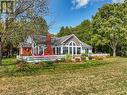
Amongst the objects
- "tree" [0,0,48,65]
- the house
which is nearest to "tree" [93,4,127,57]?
the house

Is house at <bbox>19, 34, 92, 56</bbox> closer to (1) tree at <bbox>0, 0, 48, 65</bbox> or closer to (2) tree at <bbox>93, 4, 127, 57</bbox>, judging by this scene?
(2) tree at <bbox>93, 4, 127, 57</bbox>

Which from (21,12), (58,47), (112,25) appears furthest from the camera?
(112,25)

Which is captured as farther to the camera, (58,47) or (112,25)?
(112,25)

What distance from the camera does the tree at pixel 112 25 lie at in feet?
199

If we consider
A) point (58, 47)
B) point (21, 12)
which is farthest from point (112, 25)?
point (21, 12)

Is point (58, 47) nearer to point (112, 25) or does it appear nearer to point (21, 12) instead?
point (112, 25)

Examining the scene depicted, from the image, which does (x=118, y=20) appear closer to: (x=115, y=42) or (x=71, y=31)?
(x=115, y=42)

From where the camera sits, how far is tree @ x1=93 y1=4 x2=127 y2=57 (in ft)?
199

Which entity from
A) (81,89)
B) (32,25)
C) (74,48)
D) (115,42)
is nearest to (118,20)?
(115,42)

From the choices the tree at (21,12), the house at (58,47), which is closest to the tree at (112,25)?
the house at (58,47)

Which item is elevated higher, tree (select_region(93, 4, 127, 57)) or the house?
tree (select_region(93, 4, 127, 57))

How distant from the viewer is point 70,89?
13.4 metres

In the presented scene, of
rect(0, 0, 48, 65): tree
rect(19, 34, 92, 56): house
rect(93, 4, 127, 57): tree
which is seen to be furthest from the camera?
rect(93, 4, 127, 57): tree

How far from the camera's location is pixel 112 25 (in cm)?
6231
